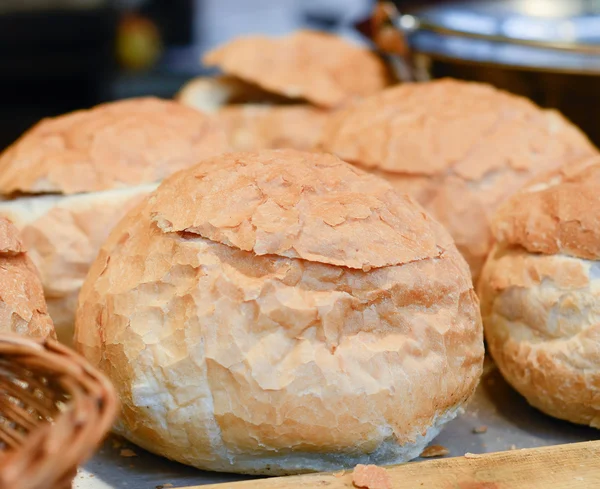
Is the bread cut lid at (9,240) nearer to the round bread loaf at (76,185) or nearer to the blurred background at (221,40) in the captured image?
the round bread loaf at (76,185)

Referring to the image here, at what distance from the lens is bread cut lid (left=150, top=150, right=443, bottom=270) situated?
4.22 ft

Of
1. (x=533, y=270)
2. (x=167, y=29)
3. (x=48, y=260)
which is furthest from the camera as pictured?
(x=167, y=29)

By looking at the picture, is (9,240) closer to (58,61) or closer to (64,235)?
(64,235)

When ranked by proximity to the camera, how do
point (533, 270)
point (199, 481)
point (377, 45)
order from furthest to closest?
point (377, 45) → point (533, 270) → point (199, 481)

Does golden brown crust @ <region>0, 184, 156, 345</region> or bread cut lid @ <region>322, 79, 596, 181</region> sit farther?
bread cut lid @ <region>322, 79, 596, 181</region>

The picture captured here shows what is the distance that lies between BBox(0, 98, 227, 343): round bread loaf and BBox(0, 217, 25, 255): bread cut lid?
248mm

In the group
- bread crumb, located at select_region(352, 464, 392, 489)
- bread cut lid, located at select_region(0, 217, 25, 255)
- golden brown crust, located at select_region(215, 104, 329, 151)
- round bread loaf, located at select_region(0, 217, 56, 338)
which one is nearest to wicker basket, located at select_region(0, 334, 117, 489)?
round bread loaf, located at select_region(0, 217, 56, 338)

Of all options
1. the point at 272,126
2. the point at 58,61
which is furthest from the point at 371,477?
the point at 58,61

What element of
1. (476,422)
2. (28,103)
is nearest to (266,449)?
(476,422)

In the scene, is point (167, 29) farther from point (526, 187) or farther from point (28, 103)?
point (526, 187)

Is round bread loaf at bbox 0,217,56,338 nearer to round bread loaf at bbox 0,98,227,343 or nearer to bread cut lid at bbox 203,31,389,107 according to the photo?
round bread loaf at bbox 0,98,227,343

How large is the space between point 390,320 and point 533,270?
0.37 meters

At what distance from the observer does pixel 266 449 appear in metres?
1.30

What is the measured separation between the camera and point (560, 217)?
4.98ft
